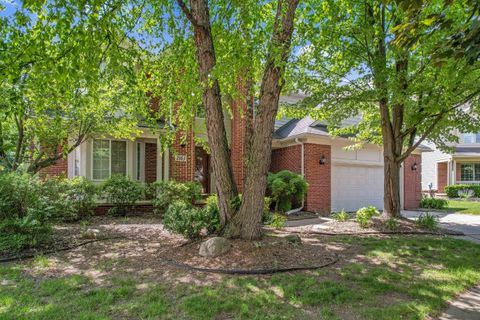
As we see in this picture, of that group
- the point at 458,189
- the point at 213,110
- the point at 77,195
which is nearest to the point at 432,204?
the point at 458,189

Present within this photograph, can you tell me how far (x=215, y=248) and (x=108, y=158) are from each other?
8.25 meters

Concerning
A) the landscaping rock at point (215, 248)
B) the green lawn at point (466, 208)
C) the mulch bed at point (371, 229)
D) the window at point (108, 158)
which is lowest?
the green lawn at point (466, 208)

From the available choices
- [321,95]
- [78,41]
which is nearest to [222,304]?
[78,41]

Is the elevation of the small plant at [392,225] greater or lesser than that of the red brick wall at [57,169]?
→ lesser

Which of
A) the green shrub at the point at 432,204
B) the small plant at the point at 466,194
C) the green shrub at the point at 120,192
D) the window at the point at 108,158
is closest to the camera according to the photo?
the green shrub at the point at 120,192

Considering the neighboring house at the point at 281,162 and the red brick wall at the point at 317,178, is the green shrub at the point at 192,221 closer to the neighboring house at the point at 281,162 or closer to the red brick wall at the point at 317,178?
the neighboring house at the point at 281,162

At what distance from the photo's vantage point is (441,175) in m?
26.4

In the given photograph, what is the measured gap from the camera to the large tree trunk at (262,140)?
552 centimetres

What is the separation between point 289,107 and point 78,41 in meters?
6.23

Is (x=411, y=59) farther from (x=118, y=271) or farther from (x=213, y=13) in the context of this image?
(x=118, y=271)

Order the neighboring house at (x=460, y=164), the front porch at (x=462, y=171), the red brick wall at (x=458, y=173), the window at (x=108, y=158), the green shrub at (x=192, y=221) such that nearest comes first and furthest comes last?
1. the green shrub at (x=192, y=221)
2. the window at (x=108, y=158)
3. the neighboring house at (x=460, y=164)
4. the front porch at (x=462, y=171)
5. the red brick wall at (x=458, y=173)

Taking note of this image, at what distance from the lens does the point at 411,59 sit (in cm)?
843

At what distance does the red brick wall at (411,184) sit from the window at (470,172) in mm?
11891

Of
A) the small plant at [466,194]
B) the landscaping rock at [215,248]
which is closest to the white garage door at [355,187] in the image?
the landscaping rock at [215,248]
